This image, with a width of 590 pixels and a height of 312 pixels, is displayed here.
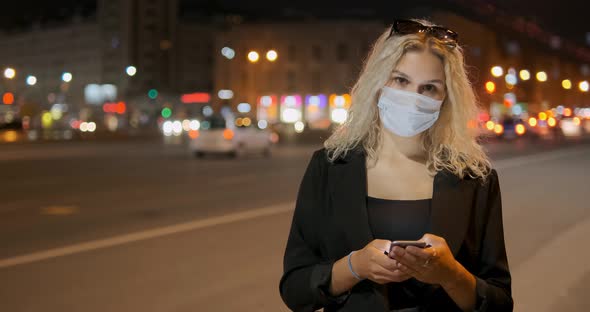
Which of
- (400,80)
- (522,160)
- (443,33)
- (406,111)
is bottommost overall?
(522,160)

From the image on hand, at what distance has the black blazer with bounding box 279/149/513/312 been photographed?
8.29ft

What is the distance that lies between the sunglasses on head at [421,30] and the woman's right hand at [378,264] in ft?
2.56

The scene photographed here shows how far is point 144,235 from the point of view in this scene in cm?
1104

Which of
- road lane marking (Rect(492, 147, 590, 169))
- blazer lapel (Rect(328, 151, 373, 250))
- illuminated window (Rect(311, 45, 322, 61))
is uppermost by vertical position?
illuminated window (Rect(311, 45, 322, 61))

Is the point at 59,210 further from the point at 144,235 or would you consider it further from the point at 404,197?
the point at 404,197

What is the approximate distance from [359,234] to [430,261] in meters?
0.31

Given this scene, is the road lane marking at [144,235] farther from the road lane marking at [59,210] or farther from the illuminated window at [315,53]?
the illuminated window at [315,53]

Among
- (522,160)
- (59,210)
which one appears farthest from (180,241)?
(522,160)

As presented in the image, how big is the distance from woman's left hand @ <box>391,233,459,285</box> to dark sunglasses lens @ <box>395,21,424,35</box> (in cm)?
75

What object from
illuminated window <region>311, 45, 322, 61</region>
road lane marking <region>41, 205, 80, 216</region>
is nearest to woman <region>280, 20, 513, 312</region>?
road lane marking <region>41, 205, 80, 216</region>

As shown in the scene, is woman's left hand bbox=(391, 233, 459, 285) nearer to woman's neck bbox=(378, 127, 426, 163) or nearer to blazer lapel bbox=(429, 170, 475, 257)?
blazer lapel bbox=(429, 170, 475, 257)

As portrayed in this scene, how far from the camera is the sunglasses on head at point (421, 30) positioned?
2740 millimetres

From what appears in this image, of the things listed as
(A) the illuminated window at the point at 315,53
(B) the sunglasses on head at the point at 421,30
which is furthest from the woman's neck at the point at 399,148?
Result: (A) the illuminated window at the point at 315,53

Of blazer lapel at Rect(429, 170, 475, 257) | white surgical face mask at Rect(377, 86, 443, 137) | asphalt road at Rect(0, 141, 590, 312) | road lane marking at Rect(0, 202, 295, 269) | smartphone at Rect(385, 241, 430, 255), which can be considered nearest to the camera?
smartphone at Rect(385, 241, 430, 255)
